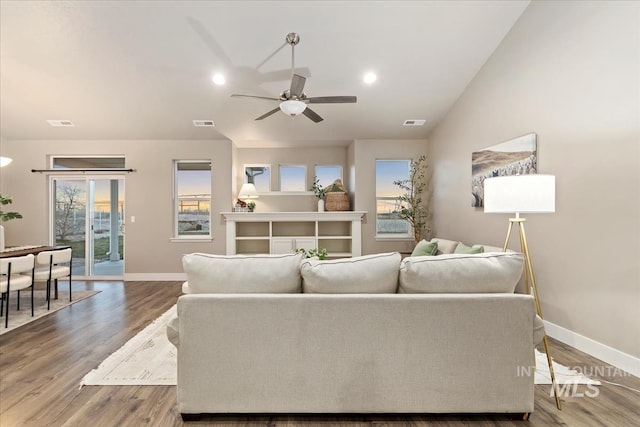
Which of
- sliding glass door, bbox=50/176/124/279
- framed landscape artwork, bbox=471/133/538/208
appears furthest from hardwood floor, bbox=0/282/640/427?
sliding glass door, bbox=50/176/124/279

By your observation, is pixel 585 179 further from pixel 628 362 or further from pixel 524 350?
pixel 524 350

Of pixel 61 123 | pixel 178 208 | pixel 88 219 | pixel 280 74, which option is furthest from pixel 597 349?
pixel 61 123

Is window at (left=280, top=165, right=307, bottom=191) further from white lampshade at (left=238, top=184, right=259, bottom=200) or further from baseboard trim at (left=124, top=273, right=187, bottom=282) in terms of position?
baseboard trim at (left=124, top=273, right=187, bottom=282)

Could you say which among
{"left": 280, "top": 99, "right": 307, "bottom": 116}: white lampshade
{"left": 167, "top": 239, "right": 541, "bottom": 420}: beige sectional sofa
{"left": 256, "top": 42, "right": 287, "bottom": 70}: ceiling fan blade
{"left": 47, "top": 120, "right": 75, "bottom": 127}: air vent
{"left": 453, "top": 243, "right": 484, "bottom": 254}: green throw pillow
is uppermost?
{"left": 256, "top": 42, "right": 287, "bottom": 70}: ceiling fan blade

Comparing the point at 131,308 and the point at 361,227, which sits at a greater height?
the point at 361,227

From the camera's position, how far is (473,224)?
449 cm

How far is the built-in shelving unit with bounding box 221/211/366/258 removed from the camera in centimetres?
581

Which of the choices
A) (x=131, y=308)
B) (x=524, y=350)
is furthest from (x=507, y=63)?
(x=131, y=308)

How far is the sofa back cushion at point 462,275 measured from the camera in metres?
1.82

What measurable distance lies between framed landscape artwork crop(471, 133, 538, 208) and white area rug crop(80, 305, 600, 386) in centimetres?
186

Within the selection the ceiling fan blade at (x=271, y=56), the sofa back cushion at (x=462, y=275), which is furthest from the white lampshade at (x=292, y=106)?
the sofa back cushion at (x=462, y=275)

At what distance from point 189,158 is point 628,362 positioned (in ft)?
20.3

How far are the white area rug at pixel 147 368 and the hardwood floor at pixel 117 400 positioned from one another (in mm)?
75

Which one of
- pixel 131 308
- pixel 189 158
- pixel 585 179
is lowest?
pixel 131 308
